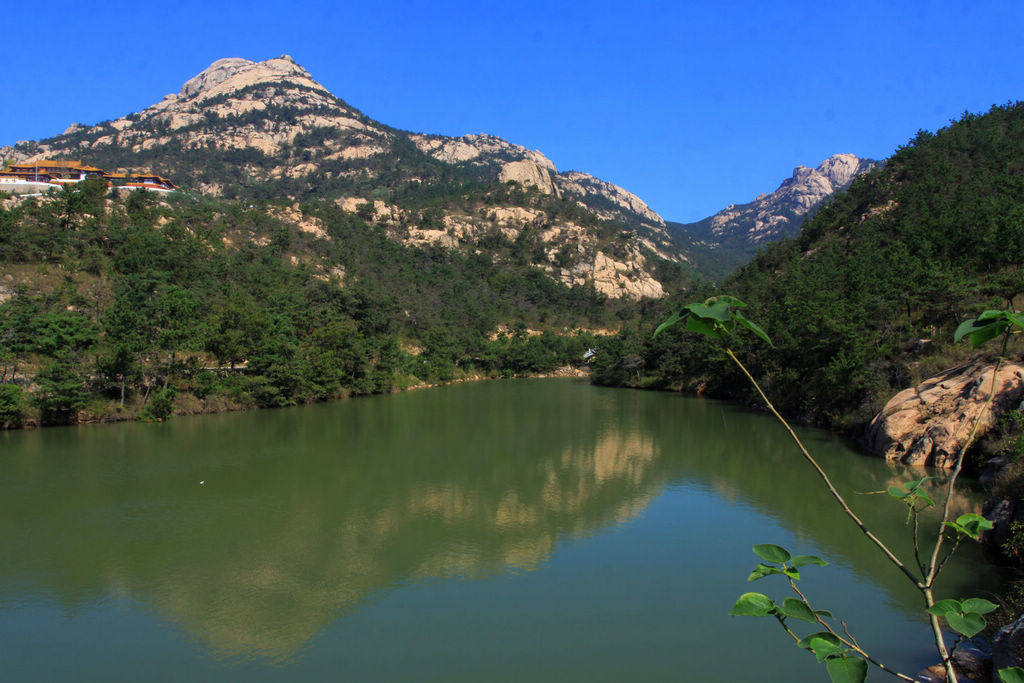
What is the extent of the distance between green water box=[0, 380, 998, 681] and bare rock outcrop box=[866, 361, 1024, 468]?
84 centimetres

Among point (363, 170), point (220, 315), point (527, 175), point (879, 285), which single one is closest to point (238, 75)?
point (363, 170)

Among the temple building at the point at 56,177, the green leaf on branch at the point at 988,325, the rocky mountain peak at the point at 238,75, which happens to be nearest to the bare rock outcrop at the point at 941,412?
the green leaf on branch at the point at 988,325

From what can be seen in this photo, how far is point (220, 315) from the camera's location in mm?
24609

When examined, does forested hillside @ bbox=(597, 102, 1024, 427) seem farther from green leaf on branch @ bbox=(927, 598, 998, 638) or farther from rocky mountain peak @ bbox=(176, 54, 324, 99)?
rocky mountain peak @ bbox=(176, 54, 324, 99)

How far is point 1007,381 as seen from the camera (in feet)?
39.3

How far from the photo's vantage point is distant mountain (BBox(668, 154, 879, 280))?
99875 mm

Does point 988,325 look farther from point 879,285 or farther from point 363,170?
point 363,170

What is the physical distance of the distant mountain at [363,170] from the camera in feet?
197

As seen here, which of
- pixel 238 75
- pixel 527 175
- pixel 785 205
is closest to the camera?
pixel 527 175

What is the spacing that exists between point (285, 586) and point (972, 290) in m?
18.0

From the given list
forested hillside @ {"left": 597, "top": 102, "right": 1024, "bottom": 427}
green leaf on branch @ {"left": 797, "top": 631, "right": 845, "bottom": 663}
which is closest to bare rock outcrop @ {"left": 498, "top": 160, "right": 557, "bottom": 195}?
forested hillside @ {"left": 597, "top": 102, "right": 1024, "bottom": 427}

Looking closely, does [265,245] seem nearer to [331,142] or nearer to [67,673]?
[67,673]

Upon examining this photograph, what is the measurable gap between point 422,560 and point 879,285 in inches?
737

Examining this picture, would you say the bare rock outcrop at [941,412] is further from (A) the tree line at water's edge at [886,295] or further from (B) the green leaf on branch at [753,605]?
(B) the green leaf on branch at [753,605]
